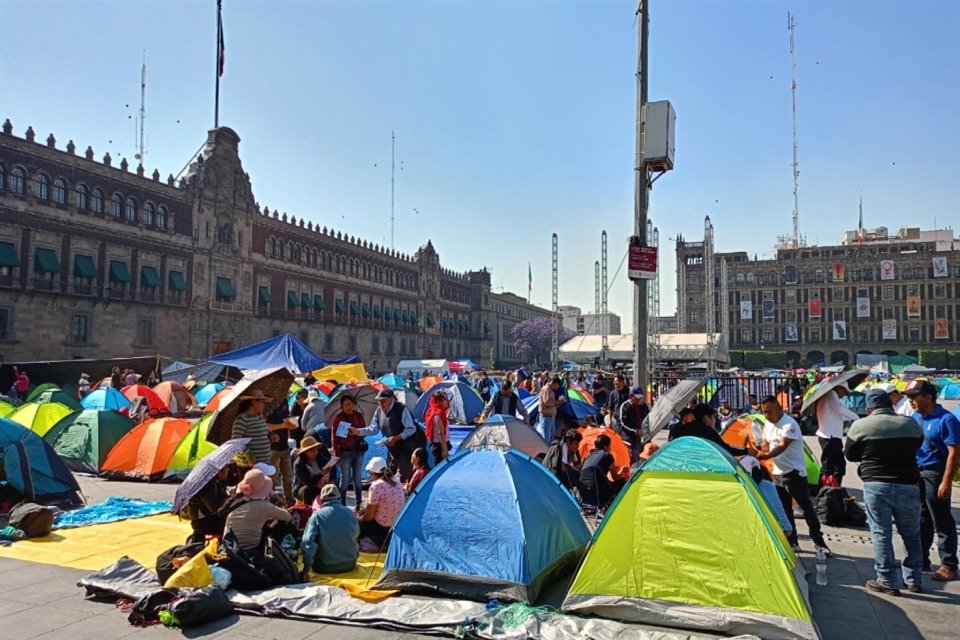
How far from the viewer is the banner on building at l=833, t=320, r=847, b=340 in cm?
7744

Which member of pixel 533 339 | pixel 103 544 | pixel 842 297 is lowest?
pixel 103 544

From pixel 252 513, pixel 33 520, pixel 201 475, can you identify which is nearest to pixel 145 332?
pixel 33 520

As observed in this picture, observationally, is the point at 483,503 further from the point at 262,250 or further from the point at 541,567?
the point at 262,250

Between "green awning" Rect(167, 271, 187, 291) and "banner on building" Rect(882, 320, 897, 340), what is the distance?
239 feet

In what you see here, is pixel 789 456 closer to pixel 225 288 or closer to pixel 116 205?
pixel 116 205

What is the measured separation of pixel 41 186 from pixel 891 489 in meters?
37.7

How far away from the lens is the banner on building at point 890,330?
7581 cm

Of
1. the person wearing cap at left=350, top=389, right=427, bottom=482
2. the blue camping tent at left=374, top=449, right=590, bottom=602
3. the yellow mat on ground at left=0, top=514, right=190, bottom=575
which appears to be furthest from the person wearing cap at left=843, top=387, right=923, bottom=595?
the yellow mat on ground at left=0, top=514, right=190, bottom=575

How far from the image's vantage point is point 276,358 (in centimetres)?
2367

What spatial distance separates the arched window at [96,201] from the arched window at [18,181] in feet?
12.3

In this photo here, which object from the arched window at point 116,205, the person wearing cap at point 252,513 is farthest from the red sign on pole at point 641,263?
the arched window at point 116,205

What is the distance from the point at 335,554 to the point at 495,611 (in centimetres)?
191

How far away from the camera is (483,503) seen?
589 cm

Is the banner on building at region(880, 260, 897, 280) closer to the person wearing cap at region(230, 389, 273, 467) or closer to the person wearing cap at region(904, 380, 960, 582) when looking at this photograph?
the person wearing cap at region(904, 380, 960, 582)
